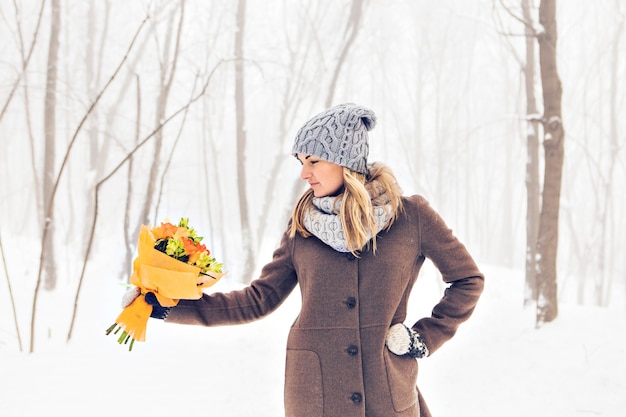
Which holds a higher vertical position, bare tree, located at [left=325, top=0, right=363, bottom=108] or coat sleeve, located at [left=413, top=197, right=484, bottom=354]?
bare tree, located at [left=325, top=0, right=363, bottom=108]

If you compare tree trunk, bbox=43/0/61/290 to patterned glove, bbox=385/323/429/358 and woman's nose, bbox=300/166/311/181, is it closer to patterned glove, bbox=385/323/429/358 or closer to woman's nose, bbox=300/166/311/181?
woman's nose, bbox=300/166/311/181

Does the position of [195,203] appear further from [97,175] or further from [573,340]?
[573,340]

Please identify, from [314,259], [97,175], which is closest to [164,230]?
[314,259]

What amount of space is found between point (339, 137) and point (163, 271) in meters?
0.77

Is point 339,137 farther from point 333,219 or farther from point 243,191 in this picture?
point 243,191

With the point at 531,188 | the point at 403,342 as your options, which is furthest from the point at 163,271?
the point at 531,188

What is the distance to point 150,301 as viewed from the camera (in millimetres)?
1660

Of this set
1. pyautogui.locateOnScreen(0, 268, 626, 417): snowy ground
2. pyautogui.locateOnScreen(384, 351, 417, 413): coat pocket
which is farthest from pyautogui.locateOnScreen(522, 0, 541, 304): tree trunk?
pyautogui.locateOnScreen(384, 351, 417, 413): coat pocket

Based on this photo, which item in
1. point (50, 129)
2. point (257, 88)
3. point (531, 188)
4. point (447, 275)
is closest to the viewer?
point (447, 275)

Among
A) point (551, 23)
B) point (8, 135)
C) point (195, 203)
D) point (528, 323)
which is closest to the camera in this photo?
point (551, 23)

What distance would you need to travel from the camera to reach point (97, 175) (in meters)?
9.16

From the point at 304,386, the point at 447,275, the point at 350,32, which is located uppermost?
the point at 350,32

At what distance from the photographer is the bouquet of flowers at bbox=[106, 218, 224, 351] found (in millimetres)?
1604

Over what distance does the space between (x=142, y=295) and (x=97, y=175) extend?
8.29 metres
